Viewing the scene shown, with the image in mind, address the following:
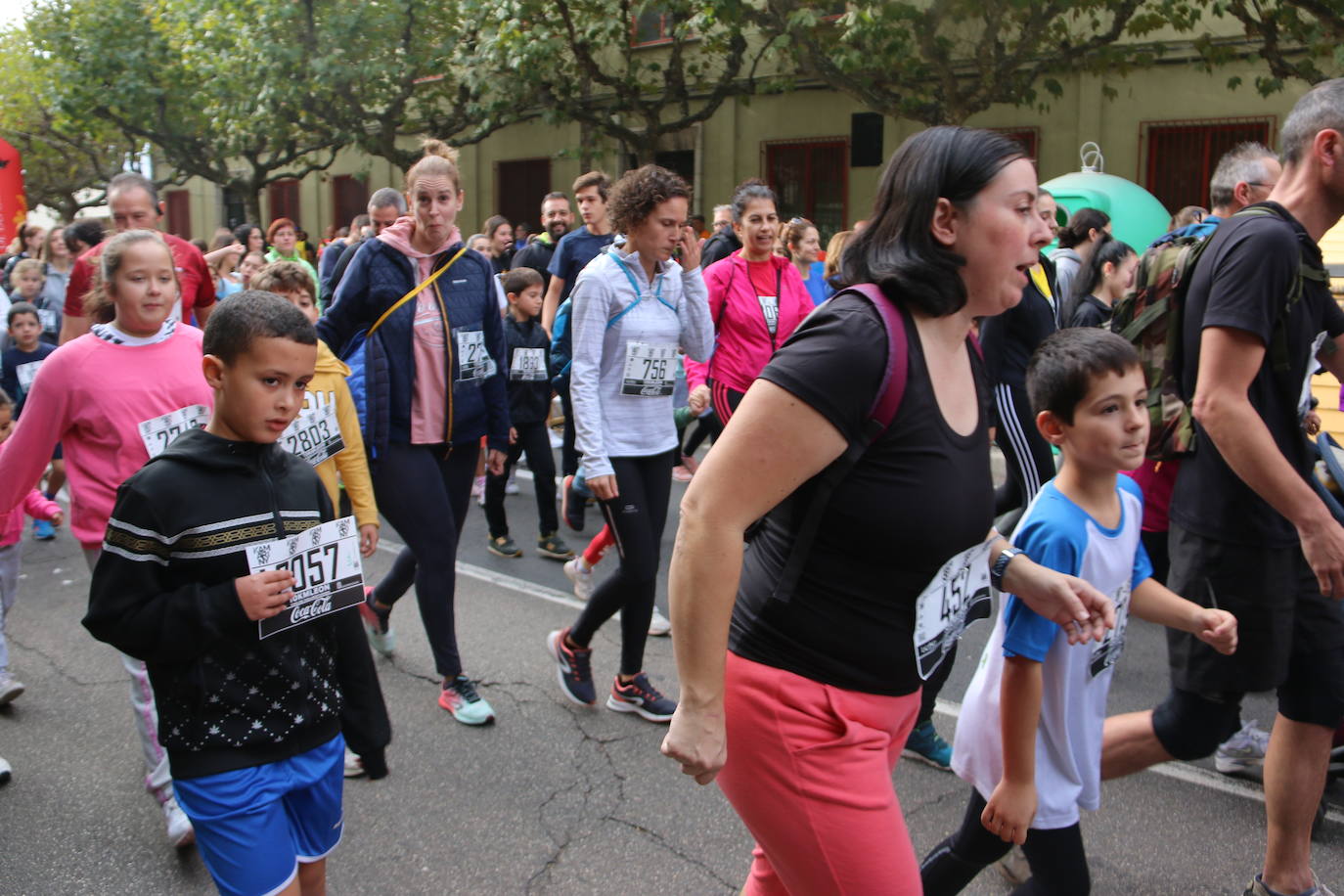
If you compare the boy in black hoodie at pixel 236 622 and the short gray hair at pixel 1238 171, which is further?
the short gray hair at pixel 1238 171

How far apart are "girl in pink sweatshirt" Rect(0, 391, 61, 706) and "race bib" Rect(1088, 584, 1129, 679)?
361 centimetres

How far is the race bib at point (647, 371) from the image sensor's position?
4410 millimetres

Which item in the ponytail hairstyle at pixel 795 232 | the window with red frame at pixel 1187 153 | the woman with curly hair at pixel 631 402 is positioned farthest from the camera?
the window with red frame at pixel 1187 153

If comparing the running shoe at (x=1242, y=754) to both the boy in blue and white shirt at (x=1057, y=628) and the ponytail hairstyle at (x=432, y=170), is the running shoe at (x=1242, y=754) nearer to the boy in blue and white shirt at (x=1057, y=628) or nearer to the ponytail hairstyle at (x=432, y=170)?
the boy in blue and white shirt at (x=1057, y=628)

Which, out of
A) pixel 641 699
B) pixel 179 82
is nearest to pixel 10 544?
pixel 641 699

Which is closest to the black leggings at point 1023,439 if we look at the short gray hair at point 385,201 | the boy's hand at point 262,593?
the boy's hand at point 262,593

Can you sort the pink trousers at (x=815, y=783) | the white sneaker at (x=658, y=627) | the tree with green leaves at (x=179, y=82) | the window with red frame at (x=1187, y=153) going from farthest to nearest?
the tree with green leaves at (x=179, y=82) → the window with red frame at (x=1187, y=153) → the white sneaker at (x=658, y=627) → the pink trousers at (x=815, y=783)

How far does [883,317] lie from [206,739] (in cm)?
153

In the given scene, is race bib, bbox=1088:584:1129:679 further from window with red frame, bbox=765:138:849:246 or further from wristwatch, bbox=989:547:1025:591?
window with red frame, bbox=765:138:849:246

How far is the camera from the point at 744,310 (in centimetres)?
605

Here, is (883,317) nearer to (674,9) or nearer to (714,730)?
(714,730)

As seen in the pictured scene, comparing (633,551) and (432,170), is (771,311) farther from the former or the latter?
(432,170)

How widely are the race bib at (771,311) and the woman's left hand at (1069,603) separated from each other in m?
4.00

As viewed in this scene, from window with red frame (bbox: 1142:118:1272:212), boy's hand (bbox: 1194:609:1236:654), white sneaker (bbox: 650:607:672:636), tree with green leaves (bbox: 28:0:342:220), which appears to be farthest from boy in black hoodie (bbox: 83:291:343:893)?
tree with green leaves (bbox: 28:0:342:220)
